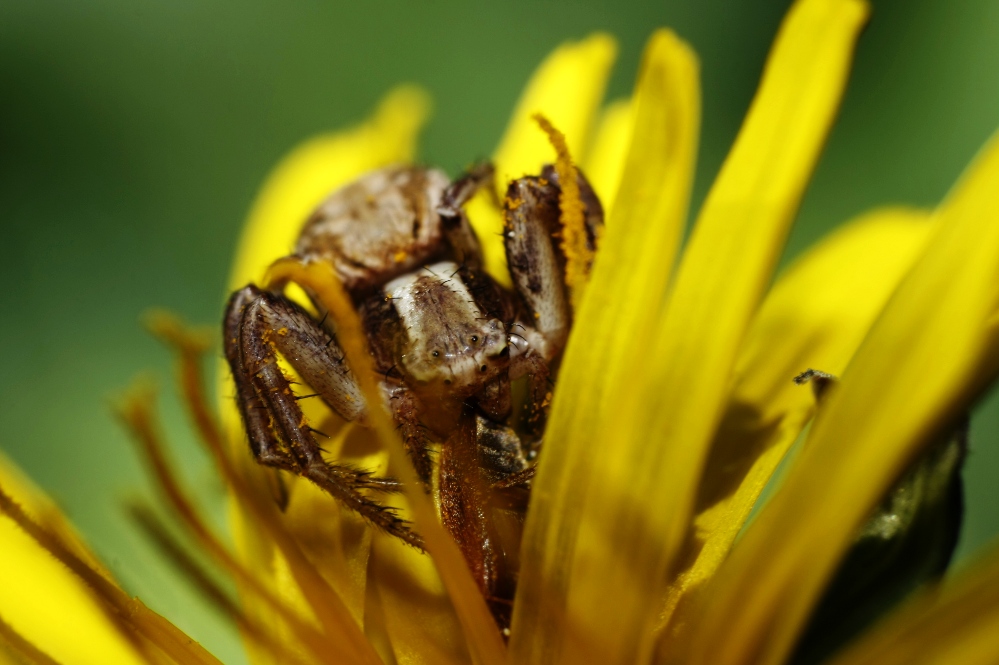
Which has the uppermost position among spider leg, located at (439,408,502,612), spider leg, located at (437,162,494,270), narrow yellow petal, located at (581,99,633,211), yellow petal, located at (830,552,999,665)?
narrow yellow petal, located at (581,99,633,211)

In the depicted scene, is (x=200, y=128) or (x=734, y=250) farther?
(x=200, y=128)

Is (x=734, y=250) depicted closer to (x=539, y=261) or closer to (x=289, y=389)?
(x=539, y=261)

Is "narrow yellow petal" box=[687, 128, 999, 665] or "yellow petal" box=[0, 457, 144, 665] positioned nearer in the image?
"narrow yellow petal" box=[687, 128, 999, 665]

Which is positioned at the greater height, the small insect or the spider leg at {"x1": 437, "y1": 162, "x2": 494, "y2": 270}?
the spider leg at {"x1": 437, "y1": 162, "x2": 494, "y2": 270}

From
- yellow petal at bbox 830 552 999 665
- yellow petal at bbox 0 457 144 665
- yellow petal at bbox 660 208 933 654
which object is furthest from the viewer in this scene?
yellow petal at bbox 0 457 144 665

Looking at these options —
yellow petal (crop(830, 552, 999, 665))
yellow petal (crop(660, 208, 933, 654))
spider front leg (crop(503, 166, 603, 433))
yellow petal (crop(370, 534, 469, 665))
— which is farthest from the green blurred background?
yellow petal (crop(830, 552, 999, 665))

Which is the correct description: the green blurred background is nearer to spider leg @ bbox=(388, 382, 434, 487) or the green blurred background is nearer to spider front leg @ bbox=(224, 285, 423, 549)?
spider front leg @ bbox=(224, 285, 423, 549)

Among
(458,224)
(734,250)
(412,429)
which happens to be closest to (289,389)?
(412,429)
